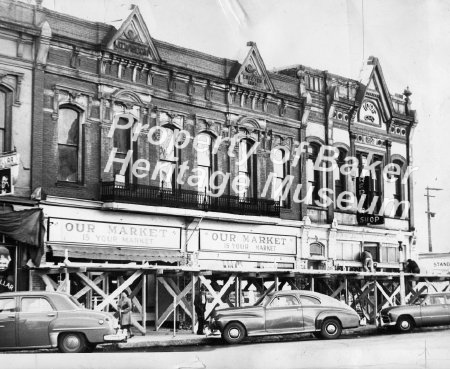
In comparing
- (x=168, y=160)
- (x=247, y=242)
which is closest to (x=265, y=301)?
(x=168, y=160)

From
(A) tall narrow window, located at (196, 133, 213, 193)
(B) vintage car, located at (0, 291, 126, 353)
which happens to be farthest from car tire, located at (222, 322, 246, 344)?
(A) tall narrow window, located at (196, 133, 213, 193)

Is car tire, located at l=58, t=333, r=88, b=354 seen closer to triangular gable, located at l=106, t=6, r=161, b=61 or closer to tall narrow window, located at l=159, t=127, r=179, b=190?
tall narrow window, located at l=159, t=127, r=179, b=190

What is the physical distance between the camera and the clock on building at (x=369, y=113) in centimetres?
3872

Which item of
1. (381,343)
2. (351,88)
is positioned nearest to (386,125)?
(351,88)

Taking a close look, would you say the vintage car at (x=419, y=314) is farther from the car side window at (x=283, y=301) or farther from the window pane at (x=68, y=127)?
the window pane at (x=68, y=127)

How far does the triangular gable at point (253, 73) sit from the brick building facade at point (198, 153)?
6cm

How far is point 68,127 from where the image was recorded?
2709 centimetres

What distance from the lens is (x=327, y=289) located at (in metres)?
33.1

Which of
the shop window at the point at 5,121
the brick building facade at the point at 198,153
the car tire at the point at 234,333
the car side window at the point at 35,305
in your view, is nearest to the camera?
the car side window at the point at 35,305

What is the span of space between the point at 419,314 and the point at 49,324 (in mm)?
13639

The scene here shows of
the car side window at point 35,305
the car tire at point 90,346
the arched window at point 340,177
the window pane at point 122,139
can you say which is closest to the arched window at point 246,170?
the arched window at point 340,177

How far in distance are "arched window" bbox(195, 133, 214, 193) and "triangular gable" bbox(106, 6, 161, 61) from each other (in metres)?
3.79

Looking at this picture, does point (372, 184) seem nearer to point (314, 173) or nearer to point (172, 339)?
point (314, 173)

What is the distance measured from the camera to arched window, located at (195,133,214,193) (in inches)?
1234
